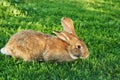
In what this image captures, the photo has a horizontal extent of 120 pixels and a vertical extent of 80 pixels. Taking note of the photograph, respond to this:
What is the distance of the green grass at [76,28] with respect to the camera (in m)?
7.78

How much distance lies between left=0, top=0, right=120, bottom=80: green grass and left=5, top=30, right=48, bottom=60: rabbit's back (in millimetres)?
145

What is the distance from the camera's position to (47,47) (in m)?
8.24

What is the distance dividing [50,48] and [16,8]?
16.2ft

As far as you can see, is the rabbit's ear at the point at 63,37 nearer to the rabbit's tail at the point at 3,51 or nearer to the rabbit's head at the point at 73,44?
the rabbit's head at the point at 73,44

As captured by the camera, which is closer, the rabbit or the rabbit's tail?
the rabbit

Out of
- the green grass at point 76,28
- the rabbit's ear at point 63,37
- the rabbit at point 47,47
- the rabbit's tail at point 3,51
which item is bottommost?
the green grass at point 76,28

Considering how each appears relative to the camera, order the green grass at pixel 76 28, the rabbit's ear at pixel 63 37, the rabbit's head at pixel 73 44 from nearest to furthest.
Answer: the green grass at pixel 76 28, the rabbit's head at pixel 73 44, the rabbit's ear at pixel 63 37

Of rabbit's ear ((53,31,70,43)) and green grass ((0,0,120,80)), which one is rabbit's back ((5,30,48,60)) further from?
rabbit's ear ((53,31,70,43))

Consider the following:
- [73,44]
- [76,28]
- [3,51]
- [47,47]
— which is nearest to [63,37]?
[73,44]

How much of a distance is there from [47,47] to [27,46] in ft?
1.31

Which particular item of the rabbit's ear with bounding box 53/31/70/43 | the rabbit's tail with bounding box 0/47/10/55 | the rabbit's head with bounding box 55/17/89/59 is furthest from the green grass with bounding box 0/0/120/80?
the rabbit's ear with bounding box 53/31/70/43

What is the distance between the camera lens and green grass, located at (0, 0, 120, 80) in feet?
25.5

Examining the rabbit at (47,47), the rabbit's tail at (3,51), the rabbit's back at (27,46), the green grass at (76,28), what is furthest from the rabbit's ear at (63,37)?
the rabbit's tail at (3,51)

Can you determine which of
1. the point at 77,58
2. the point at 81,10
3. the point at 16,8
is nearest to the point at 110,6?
the point at 81,10
